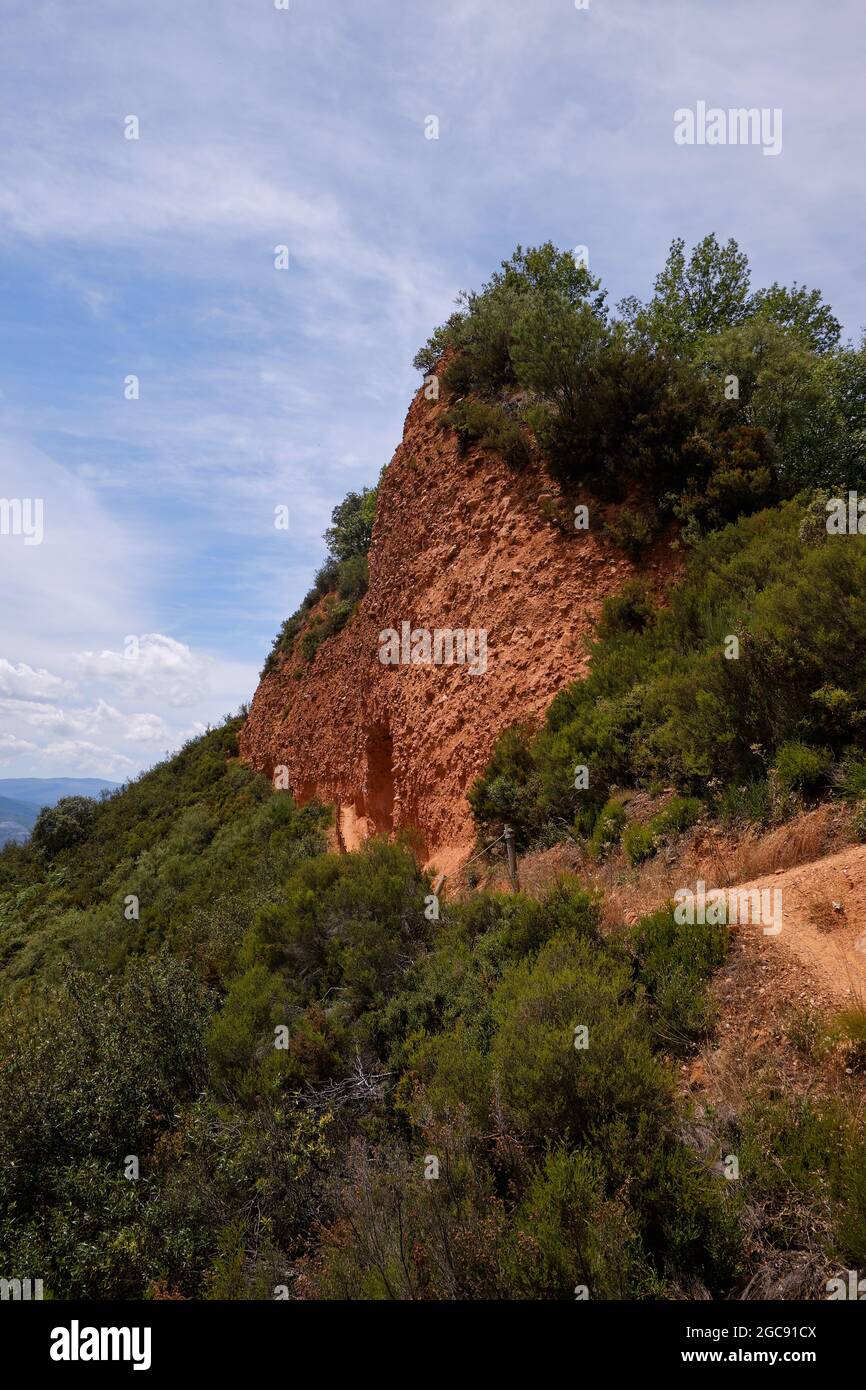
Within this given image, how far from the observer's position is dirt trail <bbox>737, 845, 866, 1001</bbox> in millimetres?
4406

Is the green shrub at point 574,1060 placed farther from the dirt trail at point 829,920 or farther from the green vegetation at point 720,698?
the green vegetation at point 720,698

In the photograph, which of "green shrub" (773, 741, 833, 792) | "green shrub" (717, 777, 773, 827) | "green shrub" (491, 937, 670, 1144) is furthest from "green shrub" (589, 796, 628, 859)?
"green shrub" (491, 937, 670, 1144)

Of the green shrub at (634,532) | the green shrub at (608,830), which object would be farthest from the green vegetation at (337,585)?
the green shrub at (608,830)

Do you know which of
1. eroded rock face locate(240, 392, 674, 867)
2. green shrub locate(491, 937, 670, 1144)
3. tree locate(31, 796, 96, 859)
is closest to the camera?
green shrub locate(491, 937, 670, 1144)

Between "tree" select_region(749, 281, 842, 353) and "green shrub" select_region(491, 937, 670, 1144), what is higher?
"tree" select_region(749, 281, 842, 353)

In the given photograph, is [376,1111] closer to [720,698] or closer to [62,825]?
[720,698]

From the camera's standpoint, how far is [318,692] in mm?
21547

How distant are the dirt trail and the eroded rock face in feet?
18.1

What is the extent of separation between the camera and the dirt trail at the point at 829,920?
441 cm

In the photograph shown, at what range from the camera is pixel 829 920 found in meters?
4.75

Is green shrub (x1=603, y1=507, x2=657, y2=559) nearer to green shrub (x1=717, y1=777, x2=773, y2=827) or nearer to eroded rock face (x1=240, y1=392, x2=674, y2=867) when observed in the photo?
eroded rock face (x1=240, y1=392, x2=674, y2=867)

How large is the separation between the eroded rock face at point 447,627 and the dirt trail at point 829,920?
18.1ft

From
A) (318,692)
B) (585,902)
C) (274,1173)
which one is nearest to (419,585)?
(318,692)
